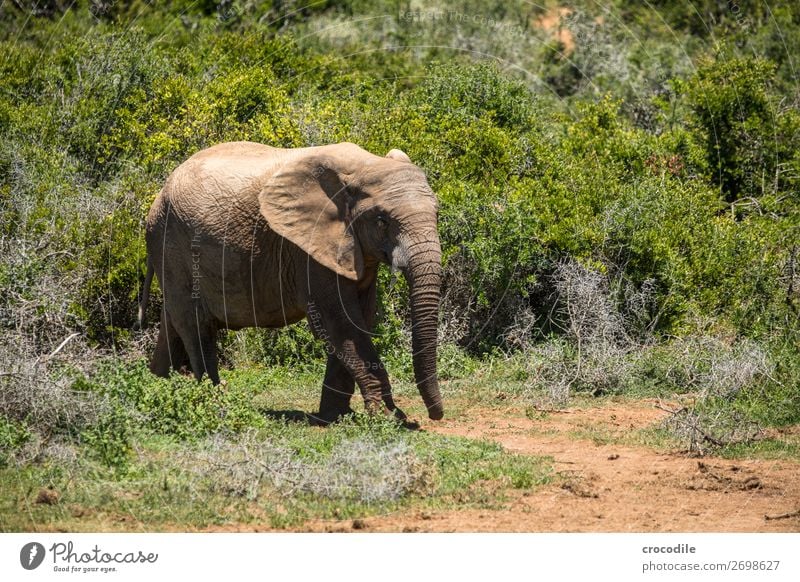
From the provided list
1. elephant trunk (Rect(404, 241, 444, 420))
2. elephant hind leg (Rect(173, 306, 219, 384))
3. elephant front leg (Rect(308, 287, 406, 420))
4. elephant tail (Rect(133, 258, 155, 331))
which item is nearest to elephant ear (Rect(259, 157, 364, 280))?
elephant front leg (Rect(308, 287, 406, 420))

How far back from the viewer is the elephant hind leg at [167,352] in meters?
13.8

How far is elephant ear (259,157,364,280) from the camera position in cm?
1194

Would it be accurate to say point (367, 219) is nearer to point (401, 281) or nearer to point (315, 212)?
point (315, 212)

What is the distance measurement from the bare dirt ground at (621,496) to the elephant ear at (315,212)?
1.78 metres

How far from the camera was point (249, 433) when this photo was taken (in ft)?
36.9

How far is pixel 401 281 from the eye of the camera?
15516 mm

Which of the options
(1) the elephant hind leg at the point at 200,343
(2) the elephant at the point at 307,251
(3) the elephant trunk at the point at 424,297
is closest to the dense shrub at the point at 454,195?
(1) the elephant hind leg at the point at 200,343

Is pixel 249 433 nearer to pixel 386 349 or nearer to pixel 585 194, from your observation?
pixel 386 349

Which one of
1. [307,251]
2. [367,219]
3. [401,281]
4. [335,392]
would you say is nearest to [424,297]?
[367,219]

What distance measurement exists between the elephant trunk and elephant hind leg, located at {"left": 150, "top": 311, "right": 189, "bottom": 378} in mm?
3333

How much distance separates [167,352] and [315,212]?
2.70m

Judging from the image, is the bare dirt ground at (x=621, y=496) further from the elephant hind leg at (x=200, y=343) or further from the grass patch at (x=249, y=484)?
the elephant hind leg at (x=200, y=343)

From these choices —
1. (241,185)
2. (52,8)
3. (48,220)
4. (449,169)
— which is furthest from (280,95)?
(52,8)

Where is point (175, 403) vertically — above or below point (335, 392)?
above
